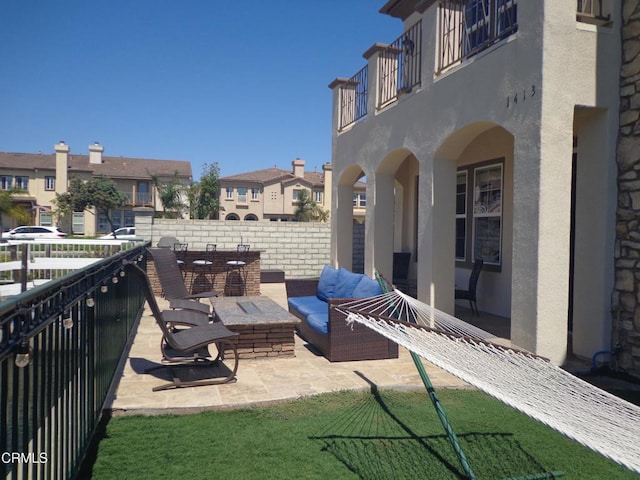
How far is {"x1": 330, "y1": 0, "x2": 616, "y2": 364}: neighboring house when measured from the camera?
5211mm

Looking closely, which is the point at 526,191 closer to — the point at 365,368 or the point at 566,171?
the point at 566,171

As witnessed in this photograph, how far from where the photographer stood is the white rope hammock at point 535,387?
2.25 meters

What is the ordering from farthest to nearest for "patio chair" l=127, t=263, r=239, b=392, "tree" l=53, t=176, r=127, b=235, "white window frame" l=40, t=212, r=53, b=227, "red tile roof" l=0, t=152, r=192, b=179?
"red tile roof" l=0, t=152, r=192, b=179
"white window frame" l=40, t=212, r=53, b=227
"tree" l=53, t=176, r=127, b=235
"patio chair" l=127, t=263, r=239, b=392

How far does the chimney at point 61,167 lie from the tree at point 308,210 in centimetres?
2175

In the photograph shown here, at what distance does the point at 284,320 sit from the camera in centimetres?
600

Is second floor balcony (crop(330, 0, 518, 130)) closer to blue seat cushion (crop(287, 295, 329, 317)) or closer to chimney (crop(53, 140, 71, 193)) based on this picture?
blue seat cushion (crop(287, 295, 329, 317))

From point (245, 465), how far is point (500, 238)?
22.1ft

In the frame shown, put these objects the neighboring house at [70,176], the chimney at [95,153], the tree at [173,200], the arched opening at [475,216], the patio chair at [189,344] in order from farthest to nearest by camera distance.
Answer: the chimney at [95,153], the neighboring house at [70,176], the tree at [173,200], the arched opening at [475,216], the patio chair at [189,344]

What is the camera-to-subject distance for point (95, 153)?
48406 mm

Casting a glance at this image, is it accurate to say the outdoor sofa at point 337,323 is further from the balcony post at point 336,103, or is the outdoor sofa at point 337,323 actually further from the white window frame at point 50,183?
the white window frame at point 50,183

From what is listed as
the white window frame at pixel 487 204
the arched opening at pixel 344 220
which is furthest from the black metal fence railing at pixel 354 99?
the white window frame at pixel 487 204

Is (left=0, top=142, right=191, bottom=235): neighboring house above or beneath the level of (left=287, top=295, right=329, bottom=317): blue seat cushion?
above

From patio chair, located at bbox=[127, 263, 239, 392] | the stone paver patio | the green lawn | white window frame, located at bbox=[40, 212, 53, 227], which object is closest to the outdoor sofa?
the stone paver patio

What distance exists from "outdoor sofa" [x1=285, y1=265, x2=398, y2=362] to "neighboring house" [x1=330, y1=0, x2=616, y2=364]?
1383 millimetres
